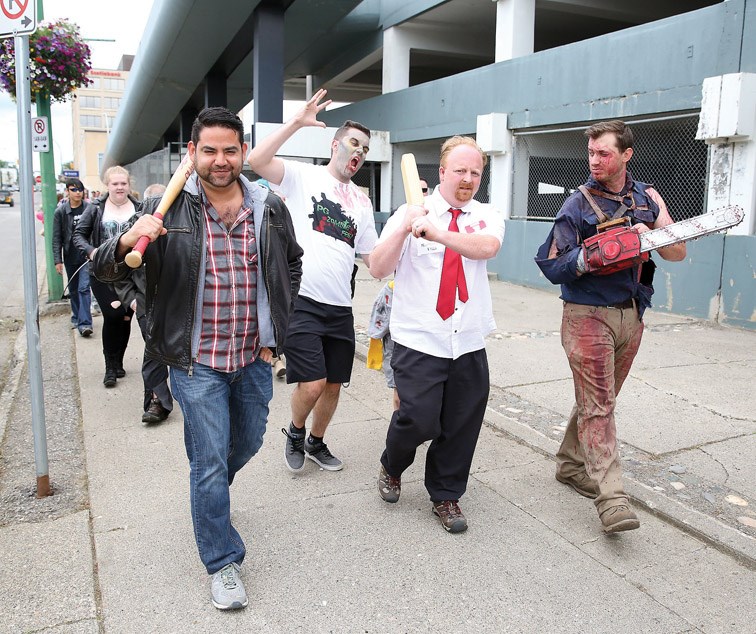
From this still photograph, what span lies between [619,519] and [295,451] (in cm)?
187

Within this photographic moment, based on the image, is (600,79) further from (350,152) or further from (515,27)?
(350,152)

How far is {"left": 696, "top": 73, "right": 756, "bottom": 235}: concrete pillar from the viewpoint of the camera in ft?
26.2

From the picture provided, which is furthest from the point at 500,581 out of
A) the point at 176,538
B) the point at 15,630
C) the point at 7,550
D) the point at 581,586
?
the point at 7,550

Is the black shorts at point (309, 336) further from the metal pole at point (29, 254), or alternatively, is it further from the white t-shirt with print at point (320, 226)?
the metal pole at point (29, 254)

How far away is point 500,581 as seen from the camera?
2.99 meters

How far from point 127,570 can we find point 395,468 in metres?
1.37

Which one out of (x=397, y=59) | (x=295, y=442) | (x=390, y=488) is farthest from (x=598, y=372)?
(x=397, y=59)

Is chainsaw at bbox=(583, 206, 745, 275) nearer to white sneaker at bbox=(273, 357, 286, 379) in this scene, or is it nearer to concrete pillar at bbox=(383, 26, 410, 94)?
white sneaker at bbox=(273, 357, 286, 379)

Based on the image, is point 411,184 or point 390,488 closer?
point 411,184

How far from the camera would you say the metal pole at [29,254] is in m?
3.68

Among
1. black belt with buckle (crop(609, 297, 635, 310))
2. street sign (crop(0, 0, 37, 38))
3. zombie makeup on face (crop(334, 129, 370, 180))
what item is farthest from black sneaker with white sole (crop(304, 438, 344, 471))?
street sign (crop(0, 0, 37, 38))

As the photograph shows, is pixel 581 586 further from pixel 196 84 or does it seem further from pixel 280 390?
pixel 196 84

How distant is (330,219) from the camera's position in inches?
155

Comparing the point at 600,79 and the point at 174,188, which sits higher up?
the point at 600,79
